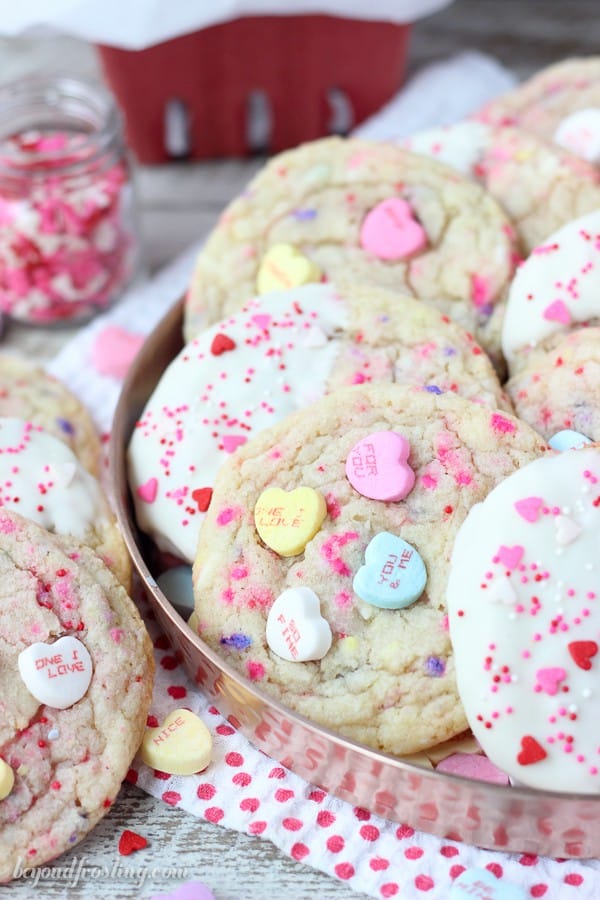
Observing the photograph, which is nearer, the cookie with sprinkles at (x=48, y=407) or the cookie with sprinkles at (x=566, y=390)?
the cookie with sprinkles at (x=566, y=390)

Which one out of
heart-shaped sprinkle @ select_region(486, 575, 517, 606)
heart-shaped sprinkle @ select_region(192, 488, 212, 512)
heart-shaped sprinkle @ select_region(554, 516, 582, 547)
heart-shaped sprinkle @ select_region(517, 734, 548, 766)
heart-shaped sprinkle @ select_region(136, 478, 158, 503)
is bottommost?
heart-shaped sprinkle @ select_region(517, 734, 548, 766)

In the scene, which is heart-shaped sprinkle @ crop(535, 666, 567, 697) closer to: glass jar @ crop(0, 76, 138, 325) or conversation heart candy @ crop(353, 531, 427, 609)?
conversation heart candy @ crop(353, 531, 427, 609)

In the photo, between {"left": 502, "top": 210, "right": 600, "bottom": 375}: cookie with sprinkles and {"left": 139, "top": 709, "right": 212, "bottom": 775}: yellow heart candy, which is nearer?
{"left": 139, "top": 709, "right": 212, "bottom": 775}: yellow heart candy

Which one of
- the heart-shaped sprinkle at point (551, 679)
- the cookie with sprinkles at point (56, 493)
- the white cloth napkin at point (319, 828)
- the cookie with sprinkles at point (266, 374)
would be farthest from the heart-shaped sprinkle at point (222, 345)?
the heart-shaped sprinkle at point (551, 679)

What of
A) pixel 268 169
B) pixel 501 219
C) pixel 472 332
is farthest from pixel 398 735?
pixel 268 169

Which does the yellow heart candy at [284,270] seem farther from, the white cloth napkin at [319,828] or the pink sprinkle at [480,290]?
the white cloth napkin at [319,828]

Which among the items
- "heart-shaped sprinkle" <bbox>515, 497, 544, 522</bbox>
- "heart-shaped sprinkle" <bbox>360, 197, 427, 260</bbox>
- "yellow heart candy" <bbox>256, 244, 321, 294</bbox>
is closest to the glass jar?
"yellow heart candy" <bbox>256, 244, 321, 294</bbox>
